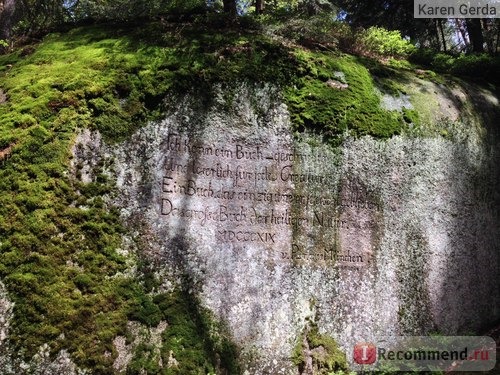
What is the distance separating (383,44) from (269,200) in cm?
533

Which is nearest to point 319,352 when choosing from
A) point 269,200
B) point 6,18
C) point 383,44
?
point 269,200

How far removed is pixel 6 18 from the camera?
1065cm

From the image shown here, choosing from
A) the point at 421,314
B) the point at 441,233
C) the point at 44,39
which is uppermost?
the point at 44,39

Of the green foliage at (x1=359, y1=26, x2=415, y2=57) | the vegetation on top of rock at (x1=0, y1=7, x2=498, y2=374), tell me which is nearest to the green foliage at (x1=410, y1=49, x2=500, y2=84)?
the green foliage at (x1=359, y1=26, x2=415, y2=57)

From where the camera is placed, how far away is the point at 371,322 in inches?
238

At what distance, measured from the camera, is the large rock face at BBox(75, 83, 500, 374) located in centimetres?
528

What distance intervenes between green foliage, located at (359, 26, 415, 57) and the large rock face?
9.10ft

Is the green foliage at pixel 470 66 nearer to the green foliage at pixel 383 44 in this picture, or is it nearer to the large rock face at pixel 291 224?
the green foliage at pixel 383 44

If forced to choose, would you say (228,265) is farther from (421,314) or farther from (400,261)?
(421,314)

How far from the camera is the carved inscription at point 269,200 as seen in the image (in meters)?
5.44

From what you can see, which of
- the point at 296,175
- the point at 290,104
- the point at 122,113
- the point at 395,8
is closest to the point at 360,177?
the point at 296,175

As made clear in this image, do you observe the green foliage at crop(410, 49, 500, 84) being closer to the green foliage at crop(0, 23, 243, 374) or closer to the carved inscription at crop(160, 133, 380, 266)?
the carved inscription at crop(160, 133, 380, 266)

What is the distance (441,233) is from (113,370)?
509 cm

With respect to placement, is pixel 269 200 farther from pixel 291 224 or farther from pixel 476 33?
pixel 476 33
